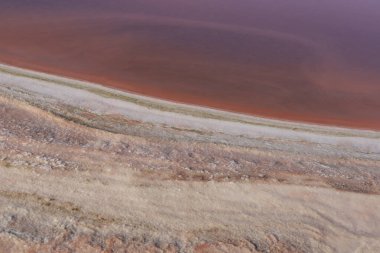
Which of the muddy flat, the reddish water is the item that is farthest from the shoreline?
the muddy flat

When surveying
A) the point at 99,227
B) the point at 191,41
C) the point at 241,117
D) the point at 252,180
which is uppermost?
Result: the point at 191,41

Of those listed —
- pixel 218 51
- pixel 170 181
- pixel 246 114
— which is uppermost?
pixel 218 51

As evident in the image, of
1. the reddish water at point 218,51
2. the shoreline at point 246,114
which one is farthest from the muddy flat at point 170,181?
the reddish water at point 218,51

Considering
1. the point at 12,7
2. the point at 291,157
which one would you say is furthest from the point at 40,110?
the point at 12,7

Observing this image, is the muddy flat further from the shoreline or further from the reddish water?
the reddish water

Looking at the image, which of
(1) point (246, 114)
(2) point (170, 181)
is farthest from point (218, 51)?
(2) point (170, 181)

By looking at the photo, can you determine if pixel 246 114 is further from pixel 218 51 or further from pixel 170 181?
pixel 170 181

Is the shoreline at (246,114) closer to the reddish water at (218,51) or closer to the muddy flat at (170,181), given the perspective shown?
the reddish water at (218,51)

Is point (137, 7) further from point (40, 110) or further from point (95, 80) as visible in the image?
point (40, 110)
